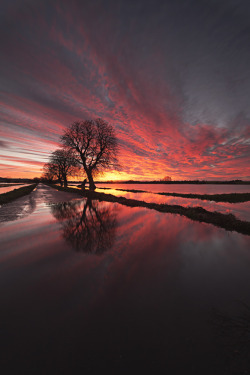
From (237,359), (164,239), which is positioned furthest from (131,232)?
(237,359)

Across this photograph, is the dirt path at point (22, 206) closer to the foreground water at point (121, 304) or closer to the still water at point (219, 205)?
the foreground water at point (121, 304)

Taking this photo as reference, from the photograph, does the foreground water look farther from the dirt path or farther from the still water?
the still water

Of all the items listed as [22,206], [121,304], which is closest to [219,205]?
[121,304]

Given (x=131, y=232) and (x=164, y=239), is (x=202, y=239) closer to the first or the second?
(x=164, y=239)

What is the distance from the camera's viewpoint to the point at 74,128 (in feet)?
108

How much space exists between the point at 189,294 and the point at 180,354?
136 centimetres

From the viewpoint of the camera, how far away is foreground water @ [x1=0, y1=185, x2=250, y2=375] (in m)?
1.91

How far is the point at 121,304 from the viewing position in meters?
2.83

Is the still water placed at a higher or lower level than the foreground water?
higher

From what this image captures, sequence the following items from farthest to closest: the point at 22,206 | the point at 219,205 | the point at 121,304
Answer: the point at 219,205, the point at 22,206, the point at 121,304

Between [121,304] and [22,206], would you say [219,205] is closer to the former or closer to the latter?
[121,304]

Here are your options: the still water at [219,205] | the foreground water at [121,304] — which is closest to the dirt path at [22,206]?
the foreground water at [121,304]

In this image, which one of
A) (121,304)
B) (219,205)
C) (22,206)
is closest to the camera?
(121,304)

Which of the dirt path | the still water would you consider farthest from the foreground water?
the still water
